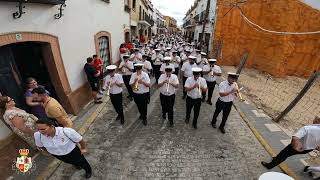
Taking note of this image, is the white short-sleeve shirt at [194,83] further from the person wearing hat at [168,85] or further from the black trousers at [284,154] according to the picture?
the black trousers at [284,154]

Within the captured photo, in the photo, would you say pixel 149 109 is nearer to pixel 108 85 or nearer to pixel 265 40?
pixel 108 85

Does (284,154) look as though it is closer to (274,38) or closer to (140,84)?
(140,84)

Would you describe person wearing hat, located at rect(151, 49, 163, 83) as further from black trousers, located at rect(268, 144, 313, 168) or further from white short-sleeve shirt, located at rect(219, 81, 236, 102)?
black trousers, located at rect(268, 144, 313, 168)

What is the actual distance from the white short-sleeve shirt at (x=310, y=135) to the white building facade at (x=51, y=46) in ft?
20.9

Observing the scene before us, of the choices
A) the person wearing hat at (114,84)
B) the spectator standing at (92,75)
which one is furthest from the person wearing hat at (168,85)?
the spectator standing at (92,75)

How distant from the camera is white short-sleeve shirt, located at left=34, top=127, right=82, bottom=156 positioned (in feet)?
12.9

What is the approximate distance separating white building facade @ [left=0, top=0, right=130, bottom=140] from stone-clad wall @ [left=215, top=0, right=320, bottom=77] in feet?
36.6

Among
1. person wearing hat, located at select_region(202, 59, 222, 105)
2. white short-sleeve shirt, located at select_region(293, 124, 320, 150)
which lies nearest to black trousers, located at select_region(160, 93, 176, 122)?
person wearing hat, located at select_region(202, 59, 222, 105)

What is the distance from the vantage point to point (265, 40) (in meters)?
16.4

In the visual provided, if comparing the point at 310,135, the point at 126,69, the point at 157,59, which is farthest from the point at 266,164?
the point at 157,59

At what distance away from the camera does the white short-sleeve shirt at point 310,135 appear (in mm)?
4312

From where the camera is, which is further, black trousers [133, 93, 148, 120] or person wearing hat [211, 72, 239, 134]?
black trousers [133, 93, 148, 120]

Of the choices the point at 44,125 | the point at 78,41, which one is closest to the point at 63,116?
the point at 44,125

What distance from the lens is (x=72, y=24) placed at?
756 centimetres
